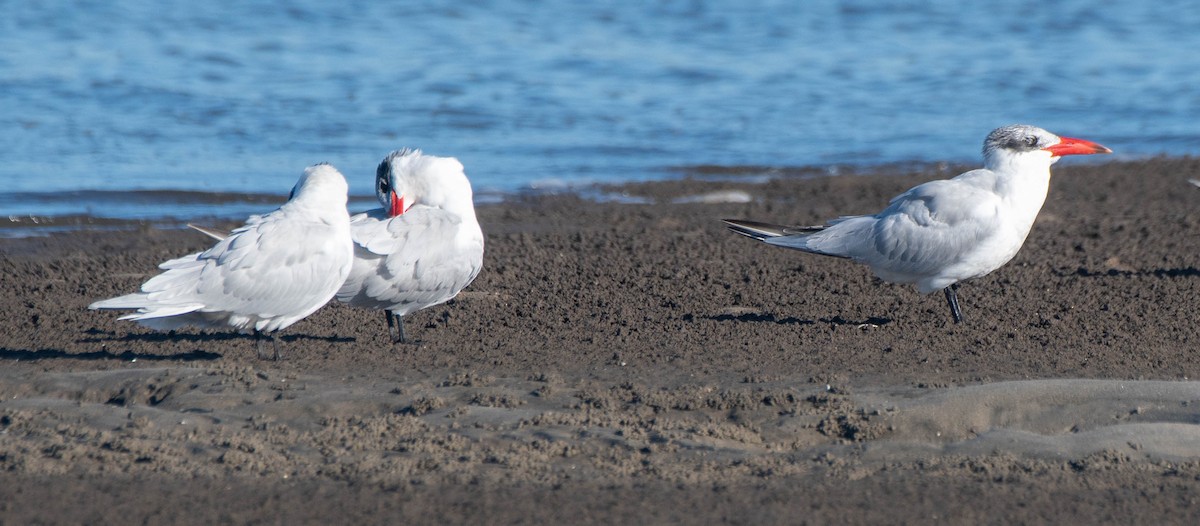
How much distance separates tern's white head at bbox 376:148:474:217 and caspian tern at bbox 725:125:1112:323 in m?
1.39

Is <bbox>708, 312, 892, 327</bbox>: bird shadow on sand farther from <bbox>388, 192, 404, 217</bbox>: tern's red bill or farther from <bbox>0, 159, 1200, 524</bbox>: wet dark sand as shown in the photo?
<bbox>388, 192, 404, 217</bbox>: tern's red bill

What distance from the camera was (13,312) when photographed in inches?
252

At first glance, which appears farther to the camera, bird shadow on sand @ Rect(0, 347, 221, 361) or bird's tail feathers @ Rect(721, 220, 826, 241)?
bird's tail feathers @ Rect(721, 220, 826, 241)

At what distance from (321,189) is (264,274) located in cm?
51

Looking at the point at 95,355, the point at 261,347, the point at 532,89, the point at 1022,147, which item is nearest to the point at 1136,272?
the point at 1022,147

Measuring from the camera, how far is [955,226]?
20.9ft

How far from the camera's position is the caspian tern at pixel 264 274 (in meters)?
5.27

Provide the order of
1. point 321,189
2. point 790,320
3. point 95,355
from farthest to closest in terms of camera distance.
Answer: point 790,320 < point 321,189 < point 95,355

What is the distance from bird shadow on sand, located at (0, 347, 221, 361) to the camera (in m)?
5.52

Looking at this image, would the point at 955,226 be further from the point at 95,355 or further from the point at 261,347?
the point at 95,355

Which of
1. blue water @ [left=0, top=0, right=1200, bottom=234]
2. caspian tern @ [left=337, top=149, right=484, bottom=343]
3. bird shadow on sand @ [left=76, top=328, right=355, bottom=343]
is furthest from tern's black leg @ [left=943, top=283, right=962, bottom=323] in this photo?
blue water @ [left=0, top=0, right=1200, bottom=234]

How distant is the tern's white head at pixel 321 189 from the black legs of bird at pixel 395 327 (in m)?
0.58

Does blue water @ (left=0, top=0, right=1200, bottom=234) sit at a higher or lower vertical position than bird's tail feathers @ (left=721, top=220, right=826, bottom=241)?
lower

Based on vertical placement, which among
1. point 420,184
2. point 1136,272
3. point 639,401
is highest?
point 420,184
